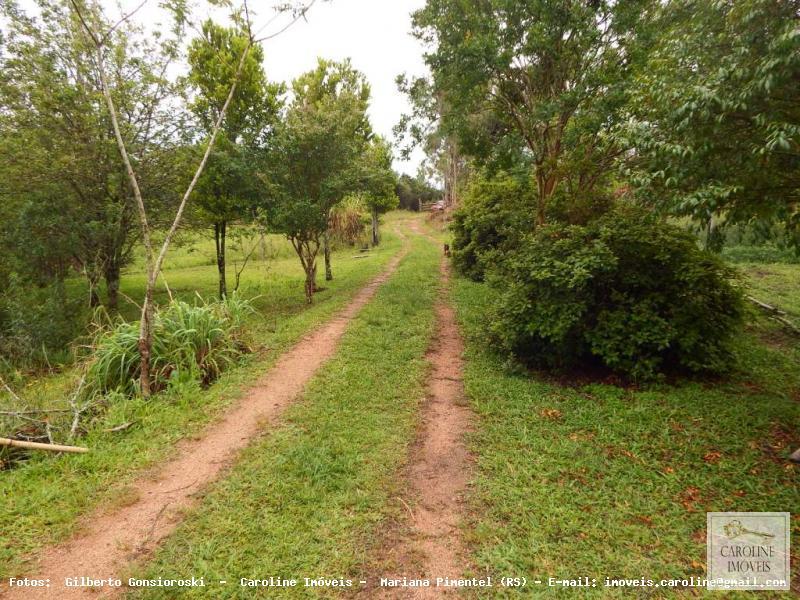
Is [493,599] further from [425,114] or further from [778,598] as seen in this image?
[425,114]

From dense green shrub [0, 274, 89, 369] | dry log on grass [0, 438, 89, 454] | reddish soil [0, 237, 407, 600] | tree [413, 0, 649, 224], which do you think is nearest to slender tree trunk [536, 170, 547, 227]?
tree [413, 0, 649, 224]

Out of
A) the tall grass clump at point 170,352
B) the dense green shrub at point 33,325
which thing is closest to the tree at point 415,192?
the dense green shrub at point 33,325

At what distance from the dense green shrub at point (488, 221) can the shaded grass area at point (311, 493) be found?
22.3 feet

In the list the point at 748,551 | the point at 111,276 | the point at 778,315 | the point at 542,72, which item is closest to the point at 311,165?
the point at 542,72

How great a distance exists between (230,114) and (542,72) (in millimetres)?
7914

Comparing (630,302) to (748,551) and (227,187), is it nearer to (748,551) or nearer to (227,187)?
(748,551)

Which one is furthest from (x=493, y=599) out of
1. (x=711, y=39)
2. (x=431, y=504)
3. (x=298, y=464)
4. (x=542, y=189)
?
(x=542, y=189)

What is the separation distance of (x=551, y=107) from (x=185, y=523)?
316 inches

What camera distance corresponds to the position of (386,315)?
890 cm

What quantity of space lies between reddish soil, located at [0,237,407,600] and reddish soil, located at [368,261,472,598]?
1.81 m

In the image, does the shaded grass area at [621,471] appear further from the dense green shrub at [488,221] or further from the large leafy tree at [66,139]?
the large leafy tree at [66,139]

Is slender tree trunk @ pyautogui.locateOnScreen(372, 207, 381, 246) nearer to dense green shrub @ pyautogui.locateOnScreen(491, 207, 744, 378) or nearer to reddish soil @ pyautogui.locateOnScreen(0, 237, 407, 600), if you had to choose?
dense green shrub @ pyautogui.locateOnScreen(491, 207, 744, 378)

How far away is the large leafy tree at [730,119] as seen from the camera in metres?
2.96

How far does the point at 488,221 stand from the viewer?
12.7 metres
